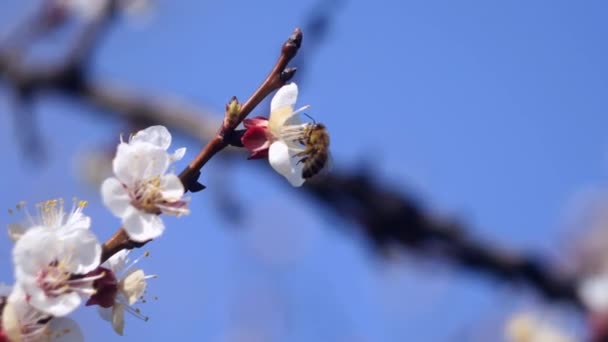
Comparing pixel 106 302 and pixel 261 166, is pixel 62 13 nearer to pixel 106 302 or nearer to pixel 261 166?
pixel 261 166

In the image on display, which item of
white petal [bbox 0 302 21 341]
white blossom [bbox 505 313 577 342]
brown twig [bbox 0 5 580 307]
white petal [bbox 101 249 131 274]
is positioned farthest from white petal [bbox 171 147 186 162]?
brown twig [bbox 0 5 580 307]

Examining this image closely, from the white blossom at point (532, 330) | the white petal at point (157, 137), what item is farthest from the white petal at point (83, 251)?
the white blossom at point (532, 330)

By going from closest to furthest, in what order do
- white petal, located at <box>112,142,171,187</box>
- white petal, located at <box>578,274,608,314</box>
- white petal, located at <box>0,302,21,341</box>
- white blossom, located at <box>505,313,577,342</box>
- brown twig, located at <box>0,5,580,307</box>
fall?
white petal, located at <box>0,302,21,341</box> < white petal, located at <box>112,142,171,187</box> < white blossom, located at <box>505,313,577,342</box> < white petal, located at <box>578,274,608,314</box> < brown twig, located at <box>0,5,580,307</box>

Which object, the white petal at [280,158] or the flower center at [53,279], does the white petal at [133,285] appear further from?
the white petal at [280,158]

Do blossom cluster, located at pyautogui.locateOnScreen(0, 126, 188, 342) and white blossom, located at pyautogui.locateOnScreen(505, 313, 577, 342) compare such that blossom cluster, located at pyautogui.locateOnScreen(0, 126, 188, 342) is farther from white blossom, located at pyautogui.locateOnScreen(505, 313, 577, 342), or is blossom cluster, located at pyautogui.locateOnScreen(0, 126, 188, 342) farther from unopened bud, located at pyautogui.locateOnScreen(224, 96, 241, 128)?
white blossom, located at pyautogui.locateOnScreen(505, 313, 577, 342)

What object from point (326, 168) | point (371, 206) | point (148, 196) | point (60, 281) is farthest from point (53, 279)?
point (371, 206)
